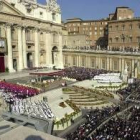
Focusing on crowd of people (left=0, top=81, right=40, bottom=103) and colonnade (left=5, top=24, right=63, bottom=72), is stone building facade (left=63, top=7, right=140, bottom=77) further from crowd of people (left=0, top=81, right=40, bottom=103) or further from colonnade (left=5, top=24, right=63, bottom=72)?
crowd of people (left=0, top=81, right=40, bottom=103)

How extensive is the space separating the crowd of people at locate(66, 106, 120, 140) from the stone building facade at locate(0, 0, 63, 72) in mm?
29061

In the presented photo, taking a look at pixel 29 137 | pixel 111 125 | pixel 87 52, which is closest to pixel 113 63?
pixel 87 52

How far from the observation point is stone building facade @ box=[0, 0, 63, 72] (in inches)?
1843

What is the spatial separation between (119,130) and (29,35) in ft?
130

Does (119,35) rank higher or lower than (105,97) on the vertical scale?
higher

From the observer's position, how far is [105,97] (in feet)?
104

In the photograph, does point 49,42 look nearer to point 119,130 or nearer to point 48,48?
point 48,48

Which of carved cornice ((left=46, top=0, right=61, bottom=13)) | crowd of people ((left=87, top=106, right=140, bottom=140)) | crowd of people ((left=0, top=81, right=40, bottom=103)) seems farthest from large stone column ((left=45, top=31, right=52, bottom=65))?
crowd of people ((left=87, top=106, right=140, bottom=140))

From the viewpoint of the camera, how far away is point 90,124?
20984mm

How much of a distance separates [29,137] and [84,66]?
53.4 metres

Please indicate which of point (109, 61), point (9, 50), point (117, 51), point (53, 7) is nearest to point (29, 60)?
point (9, 50)

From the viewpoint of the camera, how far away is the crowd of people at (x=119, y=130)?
1775 centimetres

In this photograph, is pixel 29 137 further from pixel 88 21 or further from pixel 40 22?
pixel 88 21

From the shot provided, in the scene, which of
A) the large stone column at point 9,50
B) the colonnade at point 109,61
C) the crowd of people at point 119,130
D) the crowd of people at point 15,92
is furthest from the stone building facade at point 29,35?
the crowd of people at point 119,130
